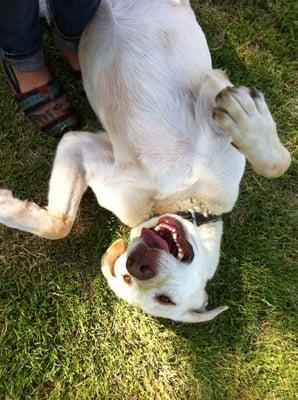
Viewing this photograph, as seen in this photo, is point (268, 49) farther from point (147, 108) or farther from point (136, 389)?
point (136, 389)

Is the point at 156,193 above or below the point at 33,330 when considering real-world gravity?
above

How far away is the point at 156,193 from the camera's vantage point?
3094mm

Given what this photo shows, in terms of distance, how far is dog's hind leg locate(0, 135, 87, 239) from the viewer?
3.14 metres

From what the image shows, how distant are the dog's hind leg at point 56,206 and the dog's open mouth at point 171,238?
18.5 inches

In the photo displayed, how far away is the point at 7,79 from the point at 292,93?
196 cm

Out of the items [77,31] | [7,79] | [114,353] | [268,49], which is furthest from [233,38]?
[114,353]

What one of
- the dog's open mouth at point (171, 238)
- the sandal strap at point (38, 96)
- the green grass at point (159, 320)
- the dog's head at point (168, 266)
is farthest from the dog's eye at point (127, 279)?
the sandal strap at point (38, 96)

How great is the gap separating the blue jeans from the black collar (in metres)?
1.16

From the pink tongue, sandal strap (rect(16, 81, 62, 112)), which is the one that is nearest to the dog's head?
the pink tongue

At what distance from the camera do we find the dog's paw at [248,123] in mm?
2824

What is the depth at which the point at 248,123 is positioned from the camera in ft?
9.27

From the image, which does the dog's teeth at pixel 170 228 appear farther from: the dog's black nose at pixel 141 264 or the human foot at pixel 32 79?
the human foot at pixel 32 79

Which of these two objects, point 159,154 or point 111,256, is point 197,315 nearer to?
point 111,256

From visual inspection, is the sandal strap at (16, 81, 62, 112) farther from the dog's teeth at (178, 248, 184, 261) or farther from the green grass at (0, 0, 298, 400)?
the dog's teeth at (178, 248, 184, 261)
